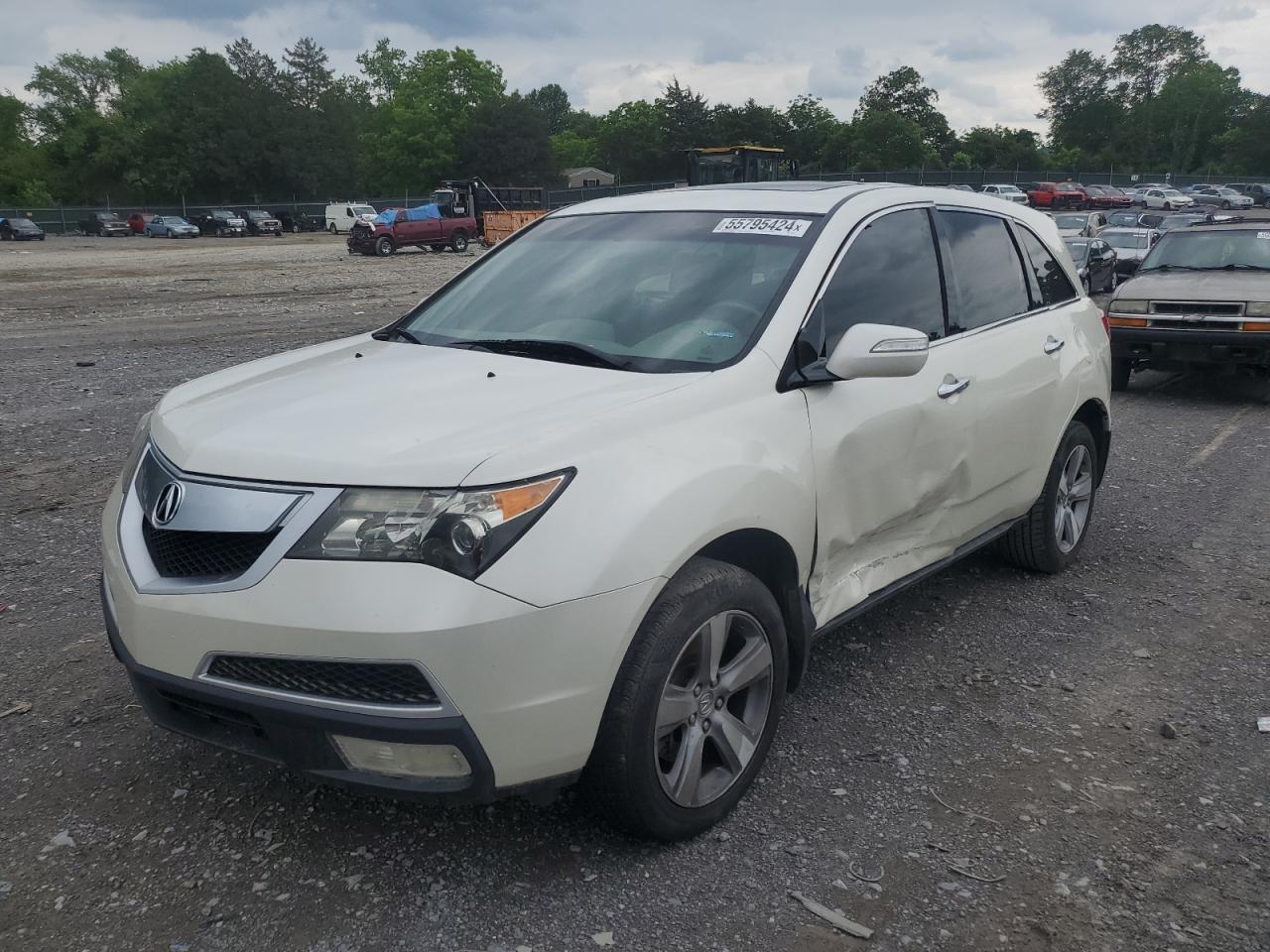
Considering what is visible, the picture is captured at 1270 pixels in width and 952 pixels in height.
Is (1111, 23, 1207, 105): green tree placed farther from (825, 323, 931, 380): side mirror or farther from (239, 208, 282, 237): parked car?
(825, 323, 931, 380): side mirror

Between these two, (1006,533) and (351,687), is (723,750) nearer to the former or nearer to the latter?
(351,687)

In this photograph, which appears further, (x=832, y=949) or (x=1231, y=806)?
(x=1231, y=806)

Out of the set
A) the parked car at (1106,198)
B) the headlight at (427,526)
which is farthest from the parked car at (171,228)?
the headlight at (427,526)

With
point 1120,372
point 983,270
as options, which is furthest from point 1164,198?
point 983,270

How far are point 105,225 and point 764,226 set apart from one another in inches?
2517

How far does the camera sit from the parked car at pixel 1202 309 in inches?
405

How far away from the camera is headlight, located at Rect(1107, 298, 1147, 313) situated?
10883 millimetres

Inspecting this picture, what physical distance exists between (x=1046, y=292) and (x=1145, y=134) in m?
133

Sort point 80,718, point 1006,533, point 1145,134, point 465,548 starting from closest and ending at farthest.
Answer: point 465,548 < point 80,718 < point 1006,533 < point 1145,134

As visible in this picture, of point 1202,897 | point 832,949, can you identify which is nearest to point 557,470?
point 832,949

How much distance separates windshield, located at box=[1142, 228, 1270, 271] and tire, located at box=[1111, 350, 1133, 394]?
137 cm

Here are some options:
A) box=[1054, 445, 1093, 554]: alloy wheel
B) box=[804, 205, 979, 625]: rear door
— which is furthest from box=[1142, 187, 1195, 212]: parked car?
box=[804, 205, 979, 625]: rear door

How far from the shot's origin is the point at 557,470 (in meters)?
2.67

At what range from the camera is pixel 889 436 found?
12.2 feet
